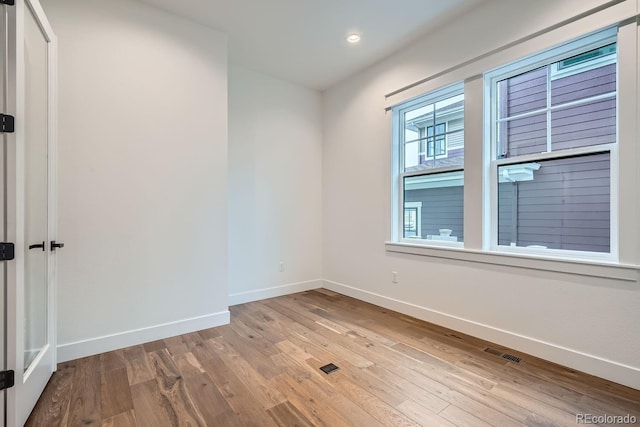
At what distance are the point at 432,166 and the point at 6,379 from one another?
3512 millimetres

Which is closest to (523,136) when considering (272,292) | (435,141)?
(435,141)

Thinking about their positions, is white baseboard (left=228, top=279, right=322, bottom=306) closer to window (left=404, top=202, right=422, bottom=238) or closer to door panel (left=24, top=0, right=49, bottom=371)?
window (left=404, top=202, right=422, bottom=238)

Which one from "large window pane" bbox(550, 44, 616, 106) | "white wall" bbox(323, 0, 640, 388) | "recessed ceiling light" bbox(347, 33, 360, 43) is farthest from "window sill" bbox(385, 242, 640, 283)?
"recessed ceiling light" bbox(347, 33, 360, 43)

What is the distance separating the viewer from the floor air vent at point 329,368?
2.12 metres

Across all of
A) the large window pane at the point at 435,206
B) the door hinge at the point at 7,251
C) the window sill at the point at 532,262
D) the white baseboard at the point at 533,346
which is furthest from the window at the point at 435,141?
the door hinge at the point at 7,251

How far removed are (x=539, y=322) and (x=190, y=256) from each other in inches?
A: 119

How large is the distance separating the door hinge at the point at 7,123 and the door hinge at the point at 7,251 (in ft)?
1.81

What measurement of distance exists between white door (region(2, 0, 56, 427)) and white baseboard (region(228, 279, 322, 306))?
1815mm

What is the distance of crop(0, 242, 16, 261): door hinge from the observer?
1.42 meters

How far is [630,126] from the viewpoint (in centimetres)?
190

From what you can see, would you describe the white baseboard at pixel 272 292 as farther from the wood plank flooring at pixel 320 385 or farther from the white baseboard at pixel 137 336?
the wood plank flooring at pixel 320 385

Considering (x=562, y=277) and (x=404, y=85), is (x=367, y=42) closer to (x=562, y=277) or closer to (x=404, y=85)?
(x=404, y=85)

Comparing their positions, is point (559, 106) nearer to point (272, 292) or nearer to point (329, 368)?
point (329, 368)

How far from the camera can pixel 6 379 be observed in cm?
144
